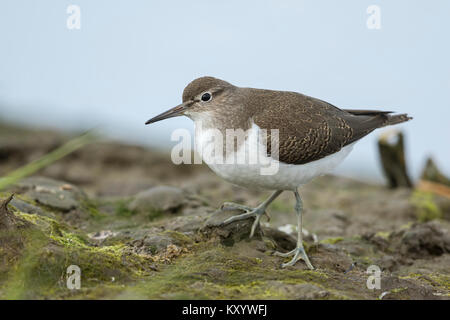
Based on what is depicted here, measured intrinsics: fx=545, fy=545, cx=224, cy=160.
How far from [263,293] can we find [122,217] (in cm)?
341

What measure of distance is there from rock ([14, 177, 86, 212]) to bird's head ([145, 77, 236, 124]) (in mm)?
1760

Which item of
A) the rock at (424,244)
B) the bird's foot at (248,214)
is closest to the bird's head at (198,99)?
the bird's foot at (248,214)

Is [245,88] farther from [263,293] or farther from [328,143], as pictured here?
[263,293]

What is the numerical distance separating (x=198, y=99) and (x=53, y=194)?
96.2 inches

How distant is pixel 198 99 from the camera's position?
19.9 feet

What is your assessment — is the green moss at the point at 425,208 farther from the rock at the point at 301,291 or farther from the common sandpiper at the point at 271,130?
the rock at the point at 301,291

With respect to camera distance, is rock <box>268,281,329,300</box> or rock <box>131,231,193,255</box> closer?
rock <box>268,281,329,300</box>

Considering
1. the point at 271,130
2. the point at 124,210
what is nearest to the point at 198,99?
the point at 271,130

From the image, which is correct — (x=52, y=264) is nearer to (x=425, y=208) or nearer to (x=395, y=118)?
(x=395, y=118)

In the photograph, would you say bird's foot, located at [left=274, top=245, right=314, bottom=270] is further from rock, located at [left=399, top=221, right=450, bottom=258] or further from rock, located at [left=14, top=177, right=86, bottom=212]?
rock, located at [left=14, top=177, right=86, bottom=212]

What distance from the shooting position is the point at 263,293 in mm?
4230

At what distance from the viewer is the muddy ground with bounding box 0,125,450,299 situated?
4.26 m

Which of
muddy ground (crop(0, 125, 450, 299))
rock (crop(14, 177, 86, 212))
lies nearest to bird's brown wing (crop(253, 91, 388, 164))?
muddy ground (crop(0, 125, 450, 299))
